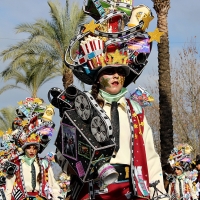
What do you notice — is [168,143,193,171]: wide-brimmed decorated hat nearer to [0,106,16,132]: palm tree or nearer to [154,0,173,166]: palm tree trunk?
[154,0,173,166]: palm tree trunk

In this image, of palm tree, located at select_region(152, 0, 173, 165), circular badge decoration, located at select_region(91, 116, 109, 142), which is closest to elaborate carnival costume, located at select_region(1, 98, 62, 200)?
circular badge decoration, located at select_region(91, 116, 109, 142)

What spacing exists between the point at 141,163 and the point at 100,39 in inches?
47.1

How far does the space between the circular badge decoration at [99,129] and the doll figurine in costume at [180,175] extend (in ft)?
37.5

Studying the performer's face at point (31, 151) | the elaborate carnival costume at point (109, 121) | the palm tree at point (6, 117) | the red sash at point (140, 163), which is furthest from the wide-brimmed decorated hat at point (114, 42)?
the palm tree at point (6, 117)

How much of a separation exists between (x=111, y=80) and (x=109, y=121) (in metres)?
0.57

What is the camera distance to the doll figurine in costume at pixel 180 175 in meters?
16.5

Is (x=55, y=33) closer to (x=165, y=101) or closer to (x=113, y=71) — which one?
(x=165, y=101)

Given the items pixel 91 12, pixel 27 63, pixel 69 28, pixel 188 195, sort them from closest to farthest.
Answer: pixel 91 12
pixel 188 195
pixel 69 28
pixel 27 63

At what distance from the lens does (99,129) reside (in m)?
5.25

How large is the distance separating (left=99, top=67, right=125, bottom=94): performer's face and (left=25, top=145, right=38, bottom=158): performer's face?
220 inches

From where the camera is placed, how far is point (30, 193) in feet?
36.0

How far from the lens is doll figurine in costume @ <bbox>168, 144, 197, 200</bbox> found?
54.3 feet

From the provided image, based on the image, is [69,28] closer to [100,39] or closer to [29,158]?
[29,158]

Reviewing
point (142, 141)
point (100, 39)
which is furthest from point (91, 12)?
point (142, 141)
